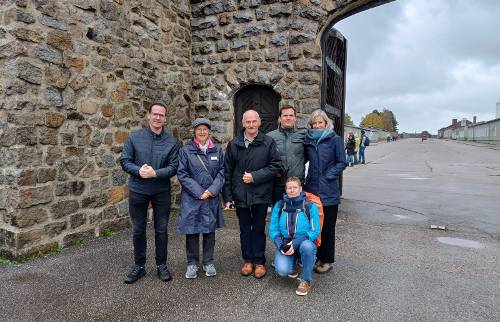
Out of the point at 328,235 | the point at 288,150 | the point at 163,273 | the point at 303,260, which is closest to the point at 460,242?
the point at 328,235

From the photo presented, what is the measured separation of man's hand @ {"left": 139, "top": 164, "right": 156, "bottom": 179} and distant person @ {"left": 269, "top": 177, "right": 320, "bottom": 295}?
1.31 m

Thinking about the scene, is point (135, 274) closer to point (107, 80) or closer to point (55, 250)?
point (55, 250)

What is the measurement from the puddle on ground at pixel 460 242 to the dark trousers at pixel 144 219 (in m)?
3.98

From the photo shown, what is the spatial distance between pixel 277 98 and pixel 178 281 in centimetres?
400

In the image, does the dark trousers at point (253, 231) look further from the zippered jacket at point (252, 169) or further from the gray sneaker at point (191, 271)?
the gray sneaker at point (191, 271)

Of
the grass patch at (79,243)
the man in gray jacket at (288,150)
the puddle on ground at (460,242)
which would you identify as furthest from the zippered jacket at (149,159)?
the puddle on ground at (460,242)

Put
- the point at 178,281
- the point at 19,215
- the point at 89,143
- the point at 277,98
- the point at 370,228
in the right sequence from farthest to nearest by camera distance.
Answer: the point at 277,98, the point at 370,228, the point at 89,143, the point at 19,215, the point at 178,281

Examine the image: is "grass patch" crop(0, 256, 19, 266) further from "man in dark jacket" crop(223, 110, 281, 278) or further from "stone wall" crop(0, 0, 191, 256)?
"man in dark jacket" crop(223, 110, 281, 278)

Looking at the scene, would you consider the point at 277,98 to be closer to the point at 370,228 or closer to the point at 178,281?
the point at 370,228

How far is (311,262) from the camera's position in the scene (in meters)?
3.56

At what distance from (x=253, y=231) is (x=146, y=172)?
1343 mm

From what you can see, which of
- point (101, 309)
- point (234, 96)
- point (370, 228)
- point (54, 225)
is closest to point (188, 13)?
point (234, 96)

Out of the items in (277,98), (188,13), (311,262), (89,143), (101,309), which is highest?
(188,13)

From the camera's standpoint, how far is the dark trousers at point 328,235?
401 cm
